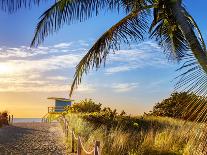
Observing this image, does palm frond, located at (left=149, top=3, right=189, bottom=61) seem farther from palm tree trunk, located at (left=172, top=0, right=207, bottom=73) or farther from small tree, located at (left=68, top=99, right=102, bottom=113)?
small tree, located at (left=68, top=99, right=102, bottom=113)

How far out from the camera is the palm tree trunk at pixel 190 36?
9414 mm

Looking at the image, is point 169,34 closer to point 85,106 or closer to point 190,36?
point 190,36

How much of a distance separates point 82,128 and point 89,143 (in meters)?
4.95

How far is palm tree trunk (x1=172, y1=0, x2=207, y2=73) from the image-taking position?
9.41 metres

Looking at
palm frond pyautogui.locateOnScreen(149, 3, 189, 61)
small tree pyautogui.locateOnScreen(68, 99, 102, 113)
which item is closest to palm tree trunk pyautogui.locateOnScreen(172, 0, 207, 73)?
palm frond pyautogui.locateOnScreen(149, 3, 189, 61)

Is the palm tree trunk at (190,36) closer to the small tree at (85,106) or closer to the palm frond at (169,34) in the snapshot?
the palm frond at (169,34)

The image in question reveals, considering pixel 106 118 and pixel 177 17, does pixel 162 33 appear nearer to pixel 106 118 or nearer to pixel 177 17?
pixel 177 17

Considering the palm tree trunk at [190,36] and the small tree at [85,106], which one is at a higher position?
the palm tree trunk at [190,36]

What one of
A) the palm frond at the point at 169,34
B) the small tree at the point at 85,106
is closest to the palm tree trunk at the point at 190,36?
the palm frond at the point at 169,34

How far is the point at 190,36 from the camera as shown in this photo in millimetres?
9852

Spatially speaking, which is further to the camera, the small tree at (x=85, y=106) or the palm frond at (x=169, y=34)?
the small tree at (x=85, y=106)

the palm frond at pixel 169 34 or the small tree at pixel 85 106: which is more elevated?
the palm frond at pixel 169 34

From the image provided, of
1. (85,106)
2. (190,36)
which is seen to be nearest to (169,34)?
(190,36)

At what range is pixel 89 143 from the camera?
14.1 m
